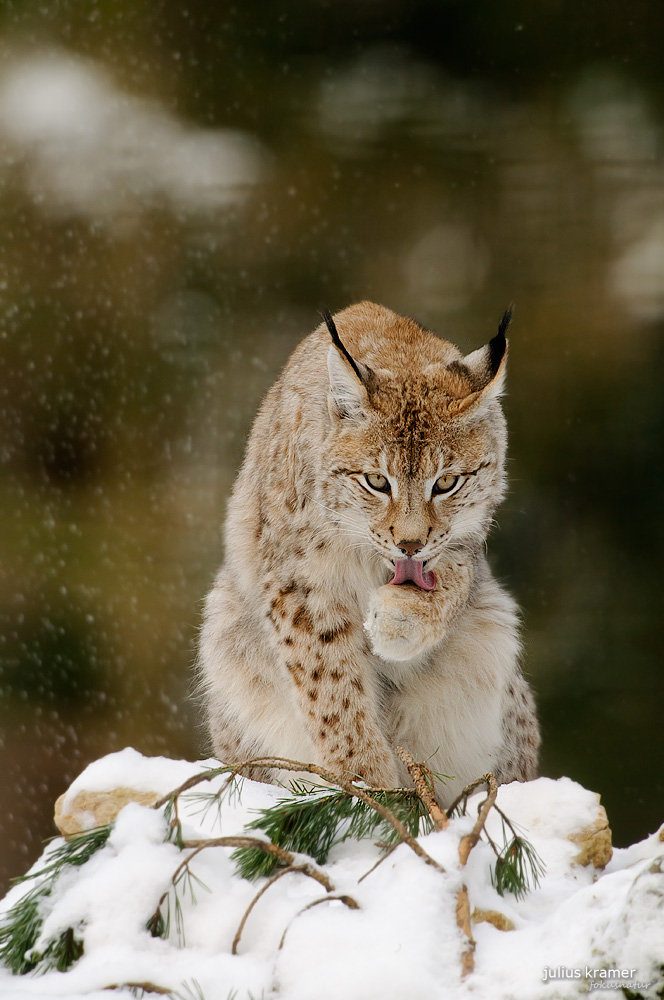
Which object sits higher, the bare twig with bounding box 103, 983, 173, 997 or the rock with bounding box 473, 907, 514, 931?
the rock with bounding box 473, 907, 514, 931

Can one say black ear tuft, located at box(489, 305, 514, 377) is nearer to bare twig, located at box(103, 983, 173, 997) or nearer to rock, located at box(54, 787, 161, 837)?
rock, located at box(54, 787, 161, 837)

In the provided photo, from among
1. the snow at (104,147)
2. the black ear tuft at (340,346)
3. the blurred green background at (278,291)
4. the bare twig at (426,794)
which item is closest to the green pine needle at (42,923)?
the bare twig at (426,794)

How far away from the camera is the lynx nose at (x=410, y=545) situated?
222 cm

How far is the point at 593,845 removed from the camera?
1.81m

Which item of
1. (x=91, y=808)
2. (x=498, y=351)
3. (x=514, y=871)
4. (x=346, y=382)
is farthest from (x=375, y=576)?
(x=514, y=871)

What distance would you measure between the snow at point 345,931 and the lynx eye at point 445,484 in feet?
3.16

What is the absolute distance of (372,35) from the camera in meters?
5.41

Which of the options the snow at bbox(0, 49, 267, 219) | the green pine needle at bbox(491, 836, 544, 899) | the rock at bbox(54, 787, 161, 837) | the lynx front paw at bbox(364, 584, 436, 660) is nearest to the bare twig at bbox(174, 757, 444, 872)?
the green pine needle at bbox(491, 836, 544, 899)

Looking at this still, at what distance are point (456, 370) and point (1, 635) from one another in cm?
404

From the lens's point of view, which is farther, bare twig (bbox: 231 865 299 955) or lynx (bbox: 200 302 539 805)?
lynx (bbox: 200 302 539 805)

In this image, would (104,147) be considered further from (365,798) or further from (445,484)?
(365,798)

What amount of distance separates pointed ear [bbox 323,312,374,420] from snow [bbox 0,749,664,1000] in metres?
1.10

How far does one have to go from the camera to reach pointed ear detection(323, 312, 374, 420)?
2.28 meters

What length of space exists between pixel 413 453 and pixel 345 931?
3.99 ft
